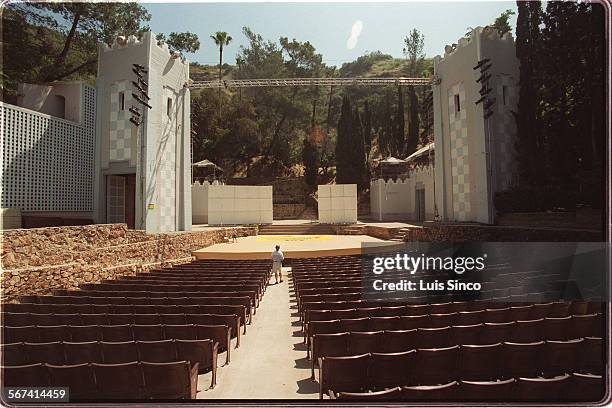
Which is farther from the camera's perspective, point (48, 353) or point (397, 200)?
point (397, 200)

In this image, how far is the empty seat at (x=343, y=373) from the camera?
3.57 meters

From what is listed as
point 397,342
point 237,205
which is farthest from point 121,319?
point 237,205

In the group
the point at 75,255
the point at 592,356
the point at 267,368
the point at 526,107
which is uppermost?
the point at 526,107

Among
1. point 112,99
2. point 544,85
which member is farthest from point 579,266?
point 112,99

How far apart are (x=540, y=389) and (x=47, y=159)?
56.5 feet

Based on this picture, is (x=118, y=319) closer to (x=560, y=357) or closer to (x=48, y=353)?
(x=48, y=353)

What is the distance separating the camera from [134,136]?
16984 millimetres

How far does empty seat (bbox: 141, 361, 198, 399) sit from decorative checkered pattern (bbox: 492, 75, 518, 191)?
18623 millimetres

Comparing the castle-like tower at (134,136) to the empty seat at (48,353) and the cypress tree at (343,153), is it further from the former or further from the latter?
the cypress tree at (343,153)

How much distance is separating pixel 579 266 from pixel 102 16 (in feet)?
86.4

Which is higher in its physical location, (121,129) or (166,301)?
(121,129)

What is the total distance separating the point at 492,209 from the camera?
17.8m

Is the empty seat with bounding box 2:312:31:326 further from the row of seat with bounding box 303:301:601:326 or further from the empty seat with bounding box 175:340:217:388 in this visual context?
the row of seat with bounding box 303:301:601:326

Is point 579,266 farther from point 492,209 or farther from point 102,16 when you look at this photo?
point 102,16
